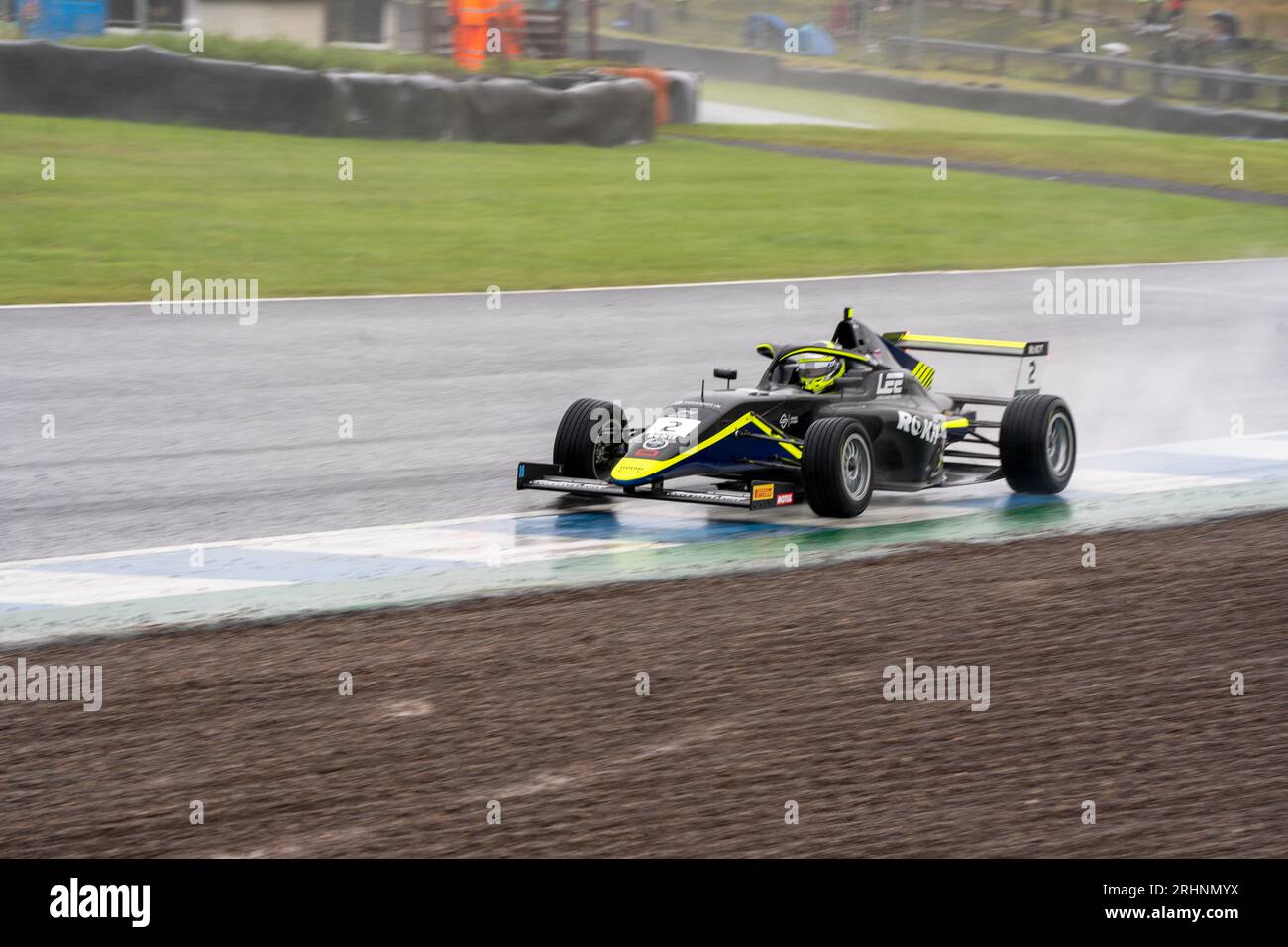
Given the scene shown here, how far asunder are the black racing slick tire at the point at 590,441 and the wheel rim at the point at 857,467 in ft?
4.25

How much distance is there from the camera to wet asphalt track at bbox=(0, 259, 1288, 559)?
9.90m

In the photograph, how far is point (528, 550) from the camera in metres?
8.93

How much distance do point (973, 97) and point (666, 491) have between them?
114 ft

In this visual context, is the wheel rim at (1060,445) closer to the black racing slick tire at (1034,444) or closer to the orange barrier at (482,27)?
the black racing slick tire at (1034,444)

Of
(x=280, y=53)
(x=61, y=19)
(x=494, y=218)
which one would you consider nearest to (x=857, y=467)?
(x=494, y=218)

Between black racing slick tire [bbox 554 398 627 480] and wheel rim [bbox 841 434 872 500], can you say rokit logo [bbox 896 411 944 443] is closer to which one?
wheel rim [bbox 841 434 872 500]

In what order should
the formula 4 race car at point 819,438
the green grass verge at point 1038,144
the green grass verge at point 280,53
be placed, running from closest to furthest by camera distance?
1. the formula 4 race car at point 819,438
2. the green grass verge at point 280,53
3. the green grass verge at point 1038,144

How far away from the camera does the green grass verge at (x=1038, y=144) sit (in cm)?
3225

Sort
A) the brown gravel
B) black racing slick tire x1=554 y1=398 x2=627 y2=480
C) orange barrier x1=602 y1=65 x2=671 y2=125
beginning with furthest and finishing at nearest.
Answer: orange barrier x1=602 y1=65 x2=671 y2=125 < black racing slick tire x1=554 y1=398 x2=627 y2=480 < the brown gravel

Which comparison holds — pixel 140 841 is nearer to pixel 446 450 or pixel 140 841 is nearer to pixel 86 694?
pixel 86 694
